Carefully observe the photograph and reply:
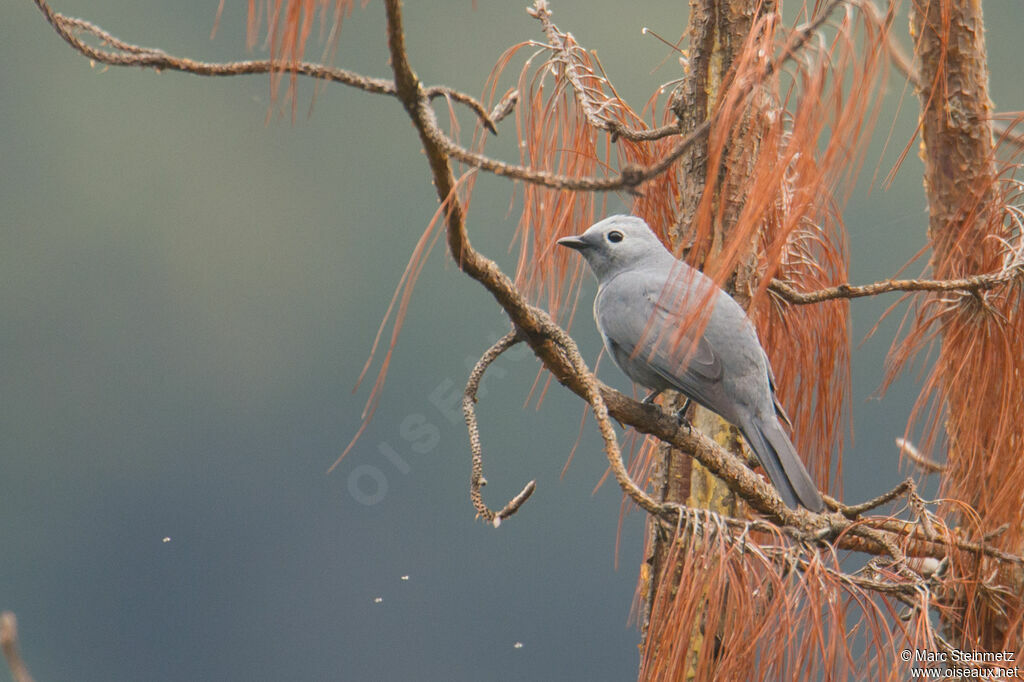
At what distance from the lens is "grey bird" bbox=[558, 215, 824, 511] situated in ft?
5.05

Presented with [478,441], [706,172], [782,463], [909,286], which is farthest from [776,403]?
[478,441]

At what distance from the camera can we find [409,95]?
915 mm

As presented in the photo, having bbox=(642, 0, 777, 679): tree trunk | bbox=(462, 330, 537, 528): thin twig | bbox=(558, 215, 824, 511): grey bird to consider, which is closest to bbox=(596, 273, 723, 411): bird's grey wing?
bbox=(558, 215, 824, 511): grey bird

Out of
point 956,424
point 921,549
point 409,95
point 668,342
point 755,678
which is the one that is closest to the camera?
point 409,95

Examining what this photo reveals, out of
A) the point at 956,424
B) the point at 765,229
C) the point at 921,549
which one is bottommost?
the point at 921,549

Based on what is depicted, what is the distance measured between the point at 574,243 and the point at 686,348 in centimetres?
28

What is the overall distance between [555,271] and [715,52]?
48 cm

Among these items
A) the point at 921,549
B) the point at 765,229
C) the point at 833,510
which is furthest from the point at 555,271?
the point at 921,549

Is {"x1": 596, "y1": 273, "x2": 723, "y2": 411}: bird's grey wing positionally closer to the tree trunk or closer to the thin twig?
the tree trunk

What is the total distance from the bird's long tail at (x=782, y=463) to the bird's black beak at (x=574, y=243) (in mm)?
448

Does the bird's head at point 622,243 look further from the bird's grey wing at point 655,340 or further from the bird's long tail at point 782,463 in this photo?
the bird's long tail at point 782,463

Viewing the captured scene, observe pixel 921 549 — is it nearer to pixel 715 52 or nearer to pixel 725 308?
pixel 725 308

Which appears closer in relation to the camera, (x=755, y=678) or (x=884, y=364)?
(x=755, y=678)

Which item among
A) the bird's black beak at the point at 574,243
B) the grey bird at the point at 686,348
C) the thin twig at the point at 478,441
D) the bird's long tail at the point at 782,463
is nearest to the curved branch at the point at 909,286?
the grey bird at the point at 686,348
